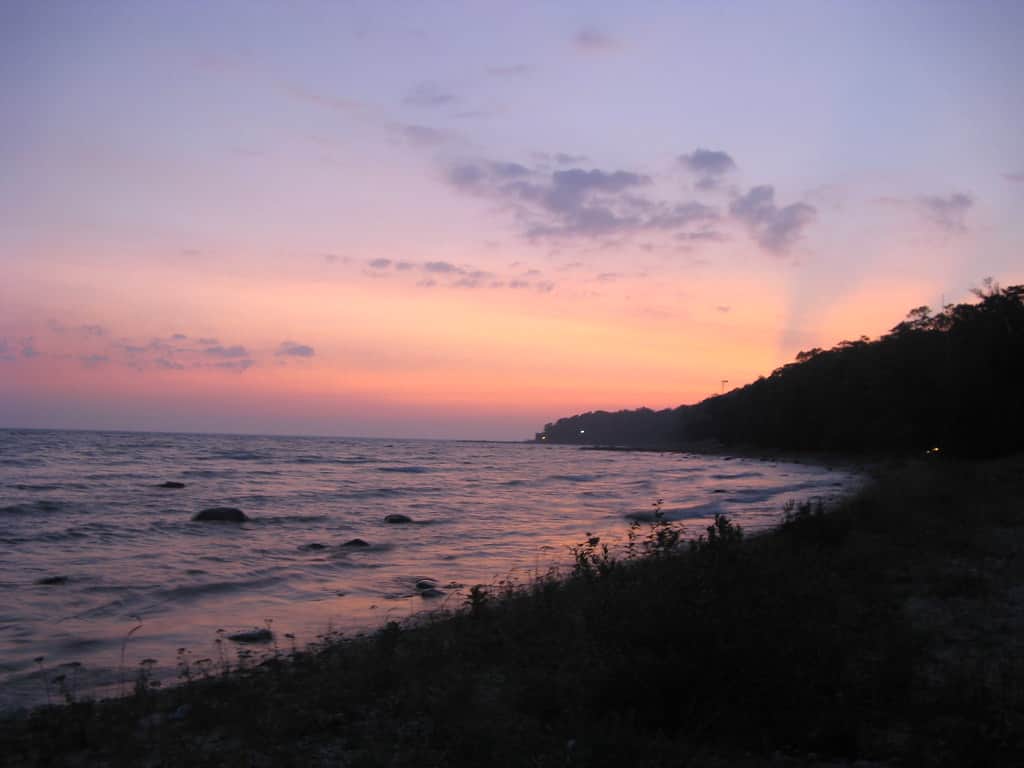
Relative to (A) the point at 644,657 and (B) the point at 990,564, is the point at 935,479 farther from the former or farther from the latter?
(A) the point at 644,657

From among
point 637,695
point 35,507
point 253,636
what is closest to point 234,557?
point 253,636

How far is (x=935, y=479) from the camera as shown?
25.8 meters

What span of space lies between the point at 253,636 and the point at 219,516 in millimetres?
13556

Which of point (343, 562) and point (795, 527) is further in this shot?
point (343, 562)

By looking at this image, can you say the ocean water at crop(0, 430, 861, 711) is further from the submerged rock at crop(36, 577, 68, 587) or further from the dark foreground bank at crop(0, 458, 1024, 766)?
the dark foreground bank at crop(0, 458, 1024, 766)

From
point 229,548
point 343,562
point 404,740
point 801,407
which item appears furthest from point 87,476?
point 801,407

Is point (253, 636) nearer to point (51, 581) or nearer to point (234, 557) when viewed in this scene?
point (51, 581)

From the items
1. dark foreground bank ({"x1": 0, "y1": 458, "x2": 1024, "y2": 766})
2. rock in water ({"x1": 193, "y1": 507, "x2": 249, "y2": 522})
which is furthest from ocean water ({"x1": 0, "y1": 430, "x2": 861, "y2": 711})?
dark foreground bank ({"x1": 0, "y1": 458, "x2": 1024, "y2": 766})

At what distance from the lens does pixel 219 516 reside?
2259 centimetres

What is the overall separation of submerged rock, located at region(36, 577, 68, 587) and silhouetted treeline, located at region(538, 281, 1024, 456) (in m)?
46.9

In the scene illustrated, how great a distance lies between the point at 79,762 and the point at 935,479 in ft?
89.0

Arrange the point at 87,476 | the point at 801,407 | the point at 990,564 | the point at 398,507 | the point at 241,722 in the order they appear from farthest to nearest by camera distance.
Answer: the point at 801,407 < the point at 87,476 < the point at 398,507 < the point at 990,564 < the point at 241,722

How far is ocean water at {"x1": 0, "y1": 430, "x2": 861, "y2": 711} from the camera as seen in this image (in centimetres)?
990

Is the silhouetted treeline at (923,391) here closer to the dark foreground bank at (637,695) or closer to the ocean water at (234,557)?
the ocean water at (234,557)
